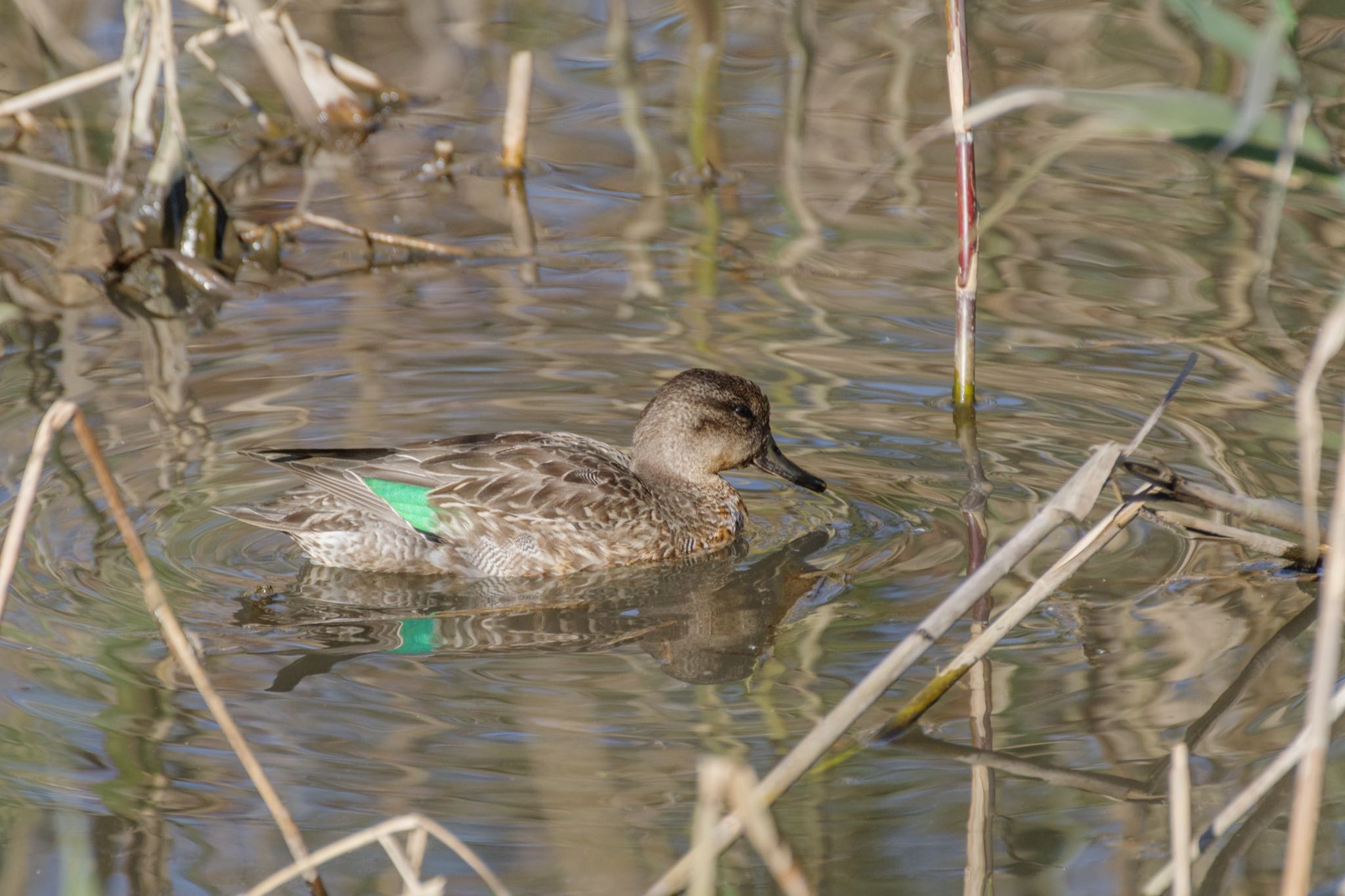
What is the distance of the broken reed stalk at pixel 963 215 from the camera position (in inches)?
230

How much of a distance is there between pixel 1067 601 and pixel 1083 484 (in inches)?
66.4

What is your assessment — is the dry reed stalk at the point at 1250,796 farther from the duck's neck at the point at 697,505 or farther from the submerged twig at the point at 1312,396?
the duck's neck at the point at 697,505

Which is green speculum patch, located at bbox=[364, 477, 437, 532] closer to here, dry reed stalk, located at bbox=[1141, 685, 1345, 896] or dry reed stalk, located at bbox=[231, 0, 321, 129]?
dry reed stalk, located at bbox=[231, 0, 321, 129]

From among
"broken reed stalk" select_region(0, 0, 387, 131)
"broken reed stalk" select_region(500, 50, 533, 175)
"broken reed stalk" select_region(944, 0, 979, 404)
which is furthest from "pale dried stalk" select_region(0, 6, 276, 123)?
"broken reed stalk" select_region(944, 0, 979, 404)

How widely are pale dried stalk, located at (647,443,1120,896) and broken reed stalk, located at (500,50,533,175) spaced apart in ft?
20.0

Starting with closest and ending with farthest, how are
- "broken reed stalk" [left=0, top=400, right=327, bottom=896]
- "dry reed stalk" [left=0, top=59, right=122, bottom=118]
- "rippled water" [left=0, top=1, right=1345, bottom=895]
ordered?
Result: "broken reed stalk" [left=0, top=400, right=327, bottom=896] → "rippled water" [left=0, top=1, right=1345, bottom=895] → "dry reed stalk" [left=0, top=59, right=122, bottom=118]

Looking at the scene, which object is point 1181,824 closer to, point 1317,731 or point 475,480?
point 1317,731

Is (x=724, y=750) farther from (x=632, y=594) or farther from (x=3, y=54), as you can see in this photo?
(x=3, y=54)

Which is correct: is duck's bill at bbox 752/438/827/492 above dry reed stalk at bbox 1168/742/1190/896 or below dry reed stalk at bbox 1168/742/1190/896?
above

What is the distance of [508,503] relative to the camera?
583 cm

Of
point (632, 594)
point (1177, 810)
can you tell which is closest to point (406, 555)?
point (632, 594)

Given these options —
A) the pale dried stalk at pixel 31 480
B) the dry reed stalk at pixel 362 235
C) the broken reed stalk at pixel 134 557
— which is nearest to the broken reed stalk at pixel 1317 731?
the broken reed stalk at pixel 134 557

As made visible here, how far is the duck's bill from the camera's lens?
616 cm

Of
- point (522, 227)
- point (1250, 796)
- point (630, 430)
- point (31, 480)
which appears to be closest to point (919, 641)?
point (1250, 796)
